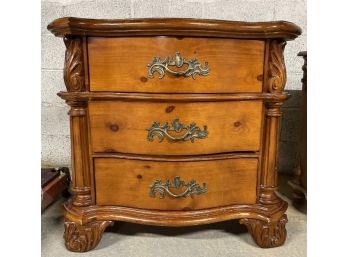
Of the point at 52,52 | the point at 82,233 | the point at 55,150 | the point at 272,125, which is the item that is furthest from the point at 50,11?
the point at 272,125

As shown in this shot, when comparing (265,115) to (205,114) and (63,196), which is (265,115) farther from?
(63,196)

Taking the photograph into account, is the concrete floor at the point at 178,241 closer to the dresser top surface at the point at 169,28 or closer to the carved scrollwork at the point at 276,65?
the carved scrollwork at the point at 276,65

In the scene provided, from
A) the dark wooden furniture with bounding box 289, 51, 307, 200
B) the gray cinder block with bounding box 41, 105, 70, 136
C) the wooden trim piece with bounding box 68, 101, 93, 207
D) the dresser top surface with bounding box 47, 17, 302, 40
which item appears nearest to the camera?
the dresser top surface with bounding box 47, 17, 302, 40

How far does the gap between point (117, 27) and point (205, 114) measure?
38cm

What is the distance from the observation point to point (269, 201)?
1.16 meters

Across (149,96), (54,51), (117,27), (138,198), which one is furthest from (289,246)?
(54,51)

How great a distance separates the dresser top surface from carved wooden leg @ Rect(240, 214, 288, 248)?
0.63m

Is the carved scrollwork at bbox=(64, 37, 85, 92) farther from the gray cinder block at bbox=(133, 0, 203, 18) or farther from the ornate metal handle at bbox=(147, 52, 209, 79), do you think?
the gray cinder block at bbox=(133, 0, 203, 18)

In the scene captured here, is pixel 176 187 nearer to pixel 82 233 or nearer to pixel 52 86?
pixel 82 233

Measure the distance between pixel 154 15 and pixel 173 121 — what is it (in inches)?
33.8

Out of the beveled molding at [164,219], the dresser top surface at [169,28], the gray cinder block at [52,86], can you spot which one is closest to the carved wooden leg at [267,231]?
the beveled molding at [164,219]

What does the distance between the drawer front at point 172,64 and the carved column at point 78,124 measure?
39mm

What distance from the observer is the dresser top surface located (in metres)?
0.98

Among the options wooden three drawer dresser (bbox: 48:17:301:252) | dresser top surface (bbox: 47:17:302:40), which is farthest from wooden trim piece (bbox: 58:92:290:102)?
dresser top surface (bbox: 47:17:302:40)
